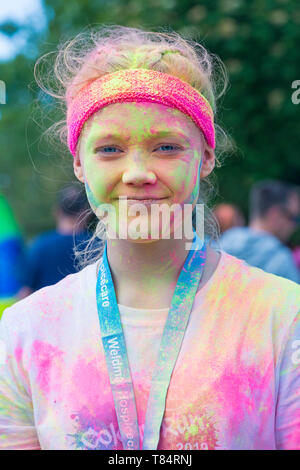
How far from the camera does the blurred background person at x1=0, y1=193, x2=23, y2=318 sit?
5512 millimetres

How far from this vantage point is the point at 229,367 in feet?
6.39

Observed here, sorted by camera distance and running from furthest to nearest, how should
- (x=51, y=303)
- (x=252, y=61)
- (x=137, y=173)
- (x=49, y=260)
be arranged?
(x=252, y=61)
(x=49, y=260)
(x=51, y=303)
(x=137, y=173)

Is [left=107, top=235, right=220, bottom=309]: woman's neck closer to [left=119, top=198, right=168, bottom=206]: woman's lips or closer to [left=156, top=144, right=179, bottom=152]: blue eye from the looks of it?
[left=119, top=198, right=168, bottom=206]: woman's lips

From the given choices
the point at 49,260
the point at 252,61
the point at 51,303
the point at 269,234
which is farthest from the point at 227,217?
the point at 51,303

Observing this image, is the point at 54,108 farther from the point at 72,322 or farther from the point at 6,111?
the point at 6,111

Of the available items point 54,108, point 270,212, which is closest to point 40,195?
point 270,212

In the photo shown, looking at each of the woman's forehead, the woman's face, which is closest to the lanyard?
the woman's face

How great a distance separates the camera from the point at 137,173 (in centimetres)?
192

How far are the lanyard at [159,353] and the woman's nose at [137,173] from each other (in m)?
0.32

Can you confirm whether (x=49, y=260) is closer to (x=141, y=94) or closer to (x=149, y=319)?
(x=149, y=319)

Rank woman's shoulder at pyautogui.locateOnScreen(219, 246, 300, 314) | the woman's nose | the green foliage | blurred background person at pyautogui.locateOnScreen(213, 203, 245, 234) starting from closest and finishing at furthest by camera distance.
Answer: the woman's nose < woman's shoulder at pyautogui.locateOnScreen(219, 246, 300, 314) < blurred background person at pyautogui.locateOnScreen(213, 203, 245, 234) < the green foliage

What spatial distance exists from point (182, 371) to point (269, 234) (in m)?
4.10

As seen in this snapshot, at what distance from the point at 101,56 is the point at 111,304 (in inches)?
28.7

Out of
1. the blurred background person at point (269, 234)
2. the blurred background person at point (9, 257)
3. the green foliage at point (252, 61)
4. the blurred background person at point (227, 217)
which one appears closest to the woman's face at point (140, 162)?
the blurred background person at point (269, 234)
